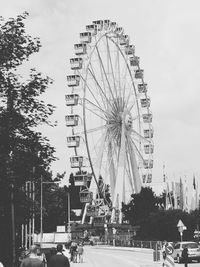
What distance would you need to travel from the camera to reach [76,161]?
7300 cm

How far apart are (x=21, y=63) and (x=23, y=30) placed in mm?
822

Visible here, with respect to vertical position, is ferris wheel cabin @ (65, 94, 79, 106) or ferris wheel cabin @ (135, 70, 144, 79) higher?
ferris wheel cabin @ (135, 70, 144, 79)

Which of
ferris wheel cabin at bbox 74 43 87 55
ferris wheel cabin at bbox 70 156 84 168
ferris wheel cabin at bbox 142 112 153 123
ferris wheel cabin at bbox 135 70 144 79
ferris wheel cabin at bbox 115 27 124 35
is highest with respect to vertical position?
ferris wheel cabin at bbox 115 27 124 35

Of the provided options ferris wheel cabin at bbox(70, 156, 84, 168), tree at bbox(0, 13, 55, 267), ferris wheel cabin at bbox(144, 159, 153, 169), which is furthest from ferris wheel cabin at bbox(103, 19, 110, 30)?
tree at bbox(0, 13, 55, 267)

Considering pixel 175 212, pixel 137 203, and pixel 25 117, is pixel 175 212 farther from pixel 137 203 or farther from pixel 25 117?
pixel 25 117

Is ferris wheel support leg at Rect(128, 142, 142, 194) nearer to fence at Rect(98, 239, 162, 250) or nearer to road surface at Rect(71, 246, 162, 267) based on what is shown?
fence at Rect(98, 239, 162, 250)

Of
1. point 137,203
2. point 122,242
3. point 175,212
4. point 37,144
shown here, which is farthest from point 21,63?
point 137,203

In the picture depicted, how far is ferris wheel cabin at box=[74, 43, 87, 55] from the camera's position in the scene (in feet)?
239

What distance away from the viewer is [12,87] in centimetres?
1688

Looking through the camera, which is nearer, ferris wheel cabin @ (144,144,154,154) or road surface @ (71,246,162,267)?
road surface @ (71,246,162,267)

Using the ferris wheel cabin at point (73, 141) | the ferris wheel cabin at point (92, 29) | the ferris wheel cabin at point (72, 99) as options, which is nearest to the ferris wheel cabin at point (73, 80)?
the ferris wheel cabin at point (72, 99)

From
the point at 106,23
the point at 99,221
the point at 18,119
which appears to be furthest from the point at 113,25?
the point at 18,119

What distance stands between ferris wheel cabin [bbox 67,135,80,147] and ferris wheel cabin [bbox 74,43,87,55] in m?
9.05

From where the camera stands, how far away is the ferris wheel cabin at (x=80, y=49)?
73.0 meters
